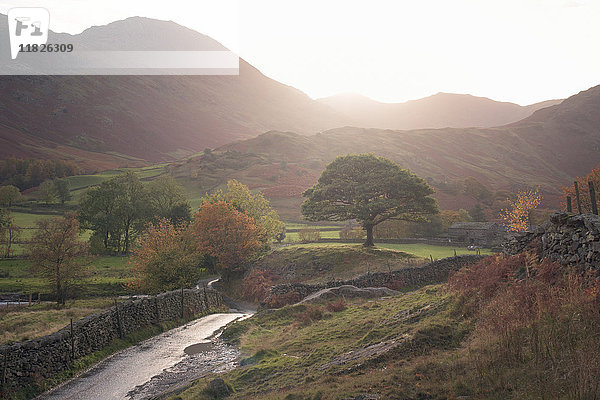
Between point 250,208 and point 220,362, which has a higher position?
point 250,208

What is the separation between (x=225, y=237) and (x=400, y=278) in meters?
24.7

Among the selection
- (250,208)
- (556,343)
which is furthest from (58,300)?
(556,343)

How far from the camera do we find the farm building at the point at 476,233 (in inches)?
2982

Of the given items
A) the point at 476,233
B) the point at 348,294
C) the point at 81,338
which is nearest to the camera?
the point at 81,338

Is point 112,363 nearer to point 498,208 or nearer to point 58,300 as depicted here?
point 58,300

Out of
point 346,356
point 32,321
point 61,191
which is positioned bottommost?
point 32,321

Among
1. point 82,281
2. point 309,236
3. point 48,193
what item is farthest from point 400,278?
point 48,193

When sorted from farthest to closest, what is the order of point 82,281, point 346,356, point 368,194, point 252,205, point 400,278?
point 252,205, point 368,194, point 82,281, point 400,278, point 346,356

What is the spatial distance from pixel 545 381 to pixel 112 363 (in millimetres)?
21024

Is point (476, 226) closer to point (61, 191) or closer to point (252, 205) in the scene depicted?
point (252, 205)

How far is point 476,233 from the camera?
77.7 m

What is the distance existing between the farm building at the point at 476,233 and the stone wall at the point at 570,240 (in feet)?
210

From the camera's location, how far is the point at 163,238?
46.8 metres

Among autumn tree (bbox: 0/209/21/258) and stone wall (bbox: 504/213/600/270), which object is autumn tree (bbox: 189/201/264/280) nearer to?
autumn tree (bbox: 0/209/21/258)
